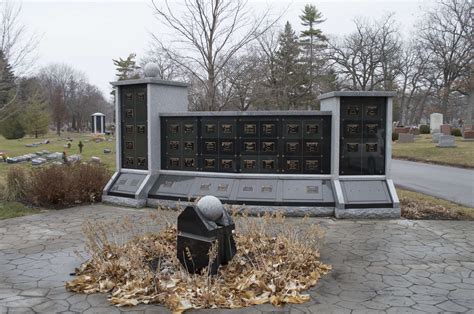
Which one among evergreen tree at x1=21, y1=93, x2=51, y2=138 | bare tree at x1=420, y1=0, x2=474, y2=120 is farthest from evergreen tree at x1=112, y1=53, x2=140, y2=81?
bare tree at x1=420, y1=0, x2=474, y2=120

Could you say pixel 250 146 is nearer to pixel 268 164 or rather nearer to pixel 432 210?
pixel 268 164

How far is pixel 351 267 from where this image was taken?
533 cm

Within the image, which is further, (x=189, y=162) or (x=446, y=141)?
(x=446, y=141)

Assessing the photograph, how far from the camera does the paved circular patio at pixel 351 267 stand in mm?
4141

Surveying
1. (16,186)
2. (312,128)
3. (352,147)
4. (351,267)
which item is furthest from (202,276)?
(16,186)

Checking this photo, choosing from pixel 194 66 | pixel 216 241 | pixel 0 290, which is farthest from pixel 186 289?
pixel 194 66

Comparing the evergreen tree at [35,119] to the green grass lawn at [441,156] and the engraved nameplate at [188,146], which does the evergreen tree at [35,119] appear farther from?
the engraved nameplate at [188,146]

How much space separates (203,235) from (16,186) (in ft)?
23.1

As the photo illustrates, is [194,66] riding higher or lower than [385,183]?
higher

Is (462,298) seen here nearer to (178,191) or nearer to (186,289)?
(186,289)

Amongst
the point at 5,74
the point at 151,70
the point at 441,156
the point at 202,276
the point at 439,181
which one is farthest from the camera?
the point at 441,156

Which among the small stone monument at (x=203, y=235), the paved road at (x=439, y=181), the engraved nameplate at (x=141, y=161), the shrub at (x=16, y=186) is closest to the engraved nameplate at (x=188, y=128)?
the engraved nameplate at (x=141, y=161)

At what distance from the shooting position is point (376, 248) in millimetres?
6168

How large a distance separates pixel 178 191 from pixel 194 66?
Answer: 39.1 feet
